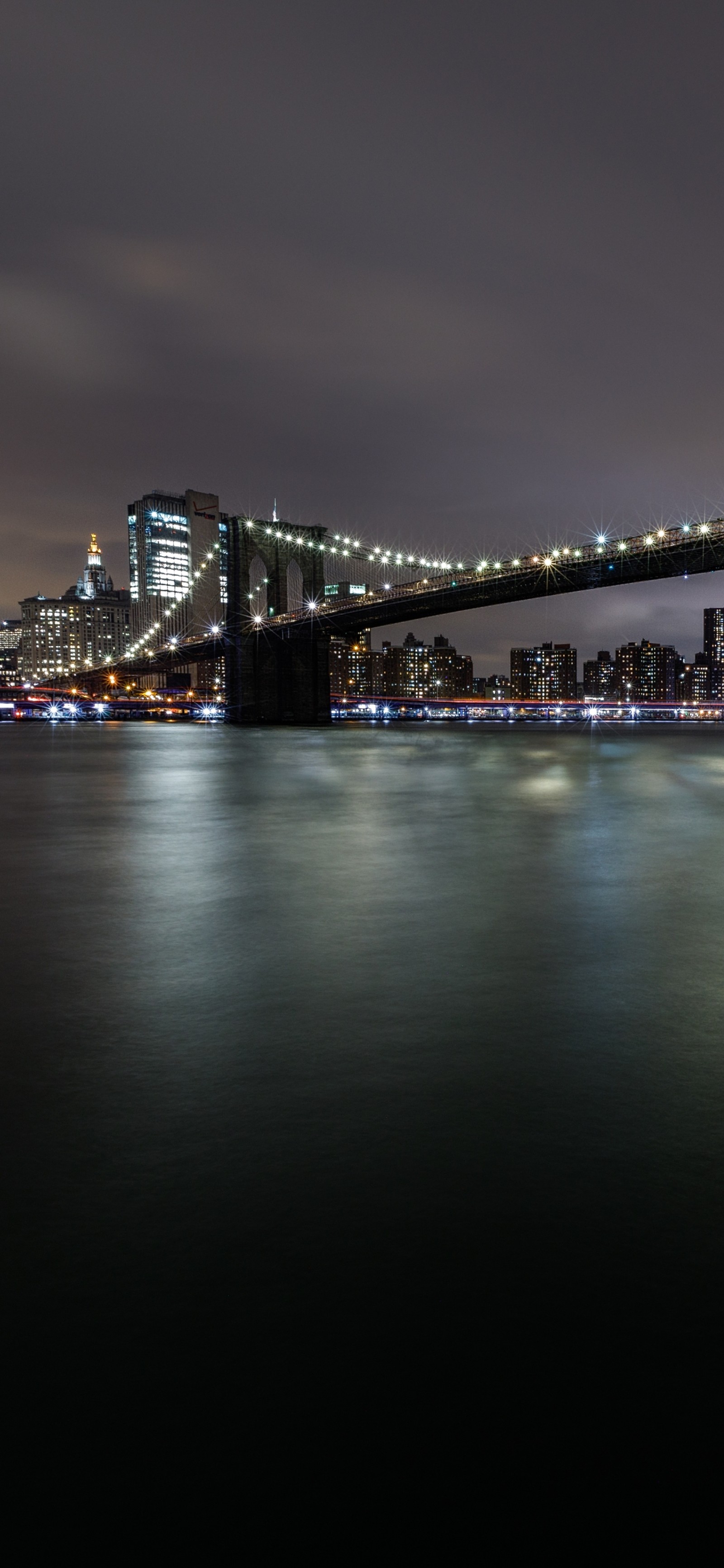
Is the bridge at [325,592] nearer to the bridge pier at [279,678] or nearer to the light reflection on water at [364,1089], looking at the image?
the bridge pier at [279,678]

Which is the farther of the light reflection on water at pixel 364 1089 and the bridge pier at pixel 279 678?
the bridge pier at pixel 279 678

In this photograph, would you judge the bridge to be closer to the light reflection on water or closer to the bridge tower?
the bridge tower

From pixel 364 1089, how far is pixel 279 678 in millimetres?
80576

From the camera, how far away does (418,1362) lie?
2441 mm

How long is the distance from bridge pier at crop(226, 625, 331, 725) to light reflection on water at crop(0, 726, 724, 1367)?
70.5m

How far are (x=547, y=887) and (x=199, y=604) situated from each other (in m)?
151

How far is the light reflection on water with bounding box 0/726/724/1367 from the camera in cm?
282

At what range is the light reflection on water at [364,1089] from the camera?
2.82 meters

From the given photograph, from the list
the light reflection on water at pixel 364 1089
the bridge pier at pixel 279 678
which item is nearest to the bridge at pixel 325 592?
the bridge pier at pixel 279 678

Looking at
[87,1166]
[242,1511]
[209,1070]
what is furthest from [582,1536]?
[209,1070]

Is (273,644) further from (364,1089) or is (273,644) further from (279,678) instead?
(364,1089)

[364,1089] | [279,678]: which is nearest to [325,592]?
[279,678]

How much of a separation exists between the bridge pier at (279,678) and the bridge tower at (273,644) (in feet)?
0.19

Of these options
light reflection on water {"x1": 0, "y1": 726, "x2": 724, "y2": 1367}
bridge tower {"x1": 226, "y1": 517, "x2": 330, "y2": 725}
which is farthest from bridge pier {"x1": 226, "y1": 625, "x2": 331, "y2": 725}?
light reflection on water {"x1": 0, "y1": 726, "x2": 724, "y2": 1367}
